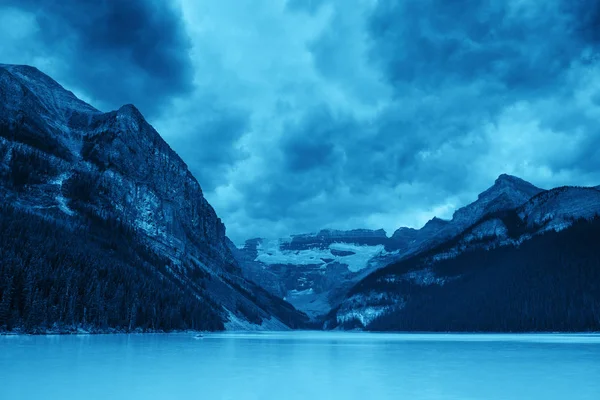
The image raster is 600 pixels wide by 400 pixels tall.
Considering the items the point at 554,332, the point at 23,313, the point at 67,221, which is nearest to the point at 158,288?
the point at 67,221

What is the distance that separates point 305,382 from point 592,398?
55.6 ft

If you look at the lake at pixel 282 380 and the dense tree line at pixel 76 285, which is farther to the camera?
the dense tree line at pixel 76 285

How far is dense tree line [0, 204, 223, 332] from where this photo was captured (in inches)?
3789

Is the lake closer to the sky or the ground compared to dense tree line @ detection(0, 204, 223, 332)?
closer to the ground

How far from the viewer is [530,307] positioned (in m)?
183

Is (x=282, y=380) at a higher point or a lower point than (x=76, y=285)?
lower

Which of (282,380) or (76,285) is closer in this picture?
(282,380)

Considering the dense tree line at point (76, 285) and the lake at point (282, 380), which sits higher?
the dense tree line at point (76, 285)

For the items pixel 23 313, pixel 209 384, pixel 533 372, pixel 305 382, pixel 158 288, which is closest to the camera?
pixel 209 384

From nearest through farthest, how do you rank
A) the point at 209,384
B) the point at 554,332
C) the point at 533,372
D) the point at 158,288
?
the point at 209,384, the point at 533,372, the point at 554,332, the point at 158,288

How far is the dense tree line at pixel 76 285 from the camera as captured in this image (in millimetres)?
96250

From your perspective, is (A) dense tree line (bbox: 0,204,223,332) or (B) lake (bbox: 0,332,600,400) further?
(A) dense tree line (bbox: 0,204,223,332)

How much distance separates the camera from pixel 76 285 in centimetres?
11762

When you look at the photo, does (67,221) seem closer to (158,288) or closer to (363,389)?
(158,288)
